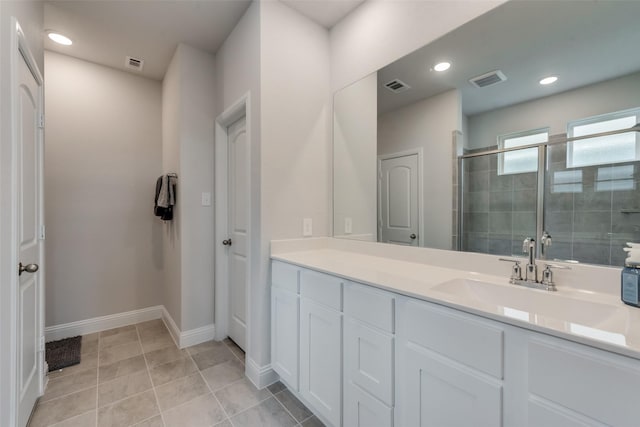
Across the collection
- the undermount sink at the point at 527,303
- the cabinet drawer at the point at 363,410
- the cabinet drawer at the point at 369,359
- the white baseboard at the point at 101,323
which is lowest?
the white baseboard at the point at 101,323

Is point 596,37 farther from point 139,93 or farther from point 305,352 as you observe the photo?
point 139,93

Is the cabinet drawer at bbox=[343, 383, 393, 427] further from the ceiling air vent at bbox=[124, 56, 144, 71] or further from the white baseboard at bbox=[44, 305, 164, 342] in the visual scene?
the ceiling air vent at bbox=[124, 56, 144, 71]

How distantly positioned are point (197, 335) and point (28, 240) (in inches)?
56.7

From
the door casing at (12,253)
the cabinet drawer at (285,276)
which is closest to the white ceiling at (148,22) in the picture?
the door casing at (12,253)

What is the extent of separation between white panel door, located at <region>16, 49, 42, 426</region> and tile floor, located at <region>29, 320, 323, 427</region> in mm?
231

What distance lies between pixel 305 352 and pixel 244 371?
Answer: 785mm

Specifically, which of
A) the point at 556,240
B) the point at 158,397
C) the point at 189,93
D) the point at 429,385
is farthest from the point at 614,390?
the point at 189,93

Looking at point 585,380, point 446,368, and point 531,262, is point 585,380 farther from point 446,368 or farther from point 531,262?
point 531,262

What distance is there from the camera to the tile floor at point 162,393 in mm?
1568

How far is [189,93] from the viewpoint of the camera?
8.10 ft

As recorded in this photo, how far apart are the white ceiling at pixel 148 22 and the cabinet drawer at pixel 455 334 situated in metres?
2.07

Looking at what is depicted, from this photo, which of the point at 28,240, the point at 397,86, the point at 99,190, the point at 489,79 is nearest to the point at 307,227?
the point at 397,86

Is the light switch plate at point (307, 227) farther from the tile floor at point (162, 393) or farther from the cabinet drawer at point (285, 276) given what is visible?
the tile floor at point (162, 393)

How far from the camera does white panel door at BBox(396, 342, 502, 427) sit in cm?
84
